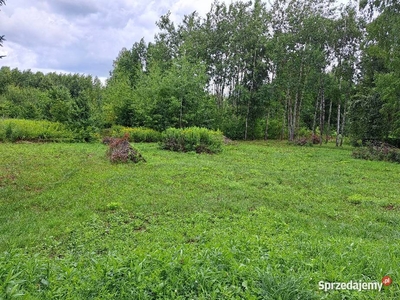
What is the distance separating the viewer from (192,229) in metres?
3.90

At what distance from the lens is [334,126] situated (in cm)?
2878

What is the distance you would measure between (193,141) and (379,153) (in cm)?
847

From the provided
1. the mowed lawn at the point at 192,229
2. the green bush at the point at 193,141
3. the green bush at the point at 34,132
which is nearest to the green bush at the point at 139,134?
the green bush at the point at 34,132

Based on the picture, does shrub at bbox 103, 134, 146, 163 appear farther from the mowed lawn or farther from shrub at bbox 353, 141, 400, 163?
shrub at bbox 353, 141, 400, 163

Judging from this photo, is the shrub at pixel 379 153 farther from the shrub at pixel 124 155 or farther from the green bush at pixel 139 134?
the green bush at pixel 139 134

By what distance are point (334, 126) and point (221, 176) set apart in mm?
25800

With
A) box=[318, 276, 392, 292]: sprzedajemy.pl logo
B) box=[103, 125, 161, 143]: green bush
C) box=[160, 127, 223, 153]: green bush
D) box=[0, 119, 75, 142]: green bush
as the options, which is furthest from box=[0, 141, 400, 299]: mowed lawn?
box=[103, 125, 161, 143]: green bush

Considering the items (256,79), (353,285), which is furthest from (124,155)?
(256,79)

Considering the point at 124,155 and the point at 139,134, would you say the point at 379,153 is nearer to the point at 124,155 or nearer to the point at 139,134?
the point at 124,155

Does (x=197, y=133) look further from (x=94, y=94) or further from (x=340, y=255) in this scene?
(x=94, y=94)

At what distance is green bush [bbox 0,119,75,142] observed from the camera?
1312 cm

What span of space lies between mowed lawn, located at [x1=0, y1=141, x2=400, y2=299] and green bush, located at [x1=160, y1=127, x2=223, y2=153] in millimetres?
3401

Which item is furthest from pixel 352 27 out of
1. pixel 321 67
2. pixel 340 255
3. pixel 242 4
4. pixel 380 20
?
pixel 340 255

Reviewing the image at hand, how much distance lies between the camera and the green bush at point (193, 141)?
40.6 ft
